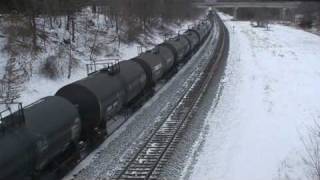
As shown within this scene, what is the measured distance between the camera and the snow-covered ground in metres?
17.1

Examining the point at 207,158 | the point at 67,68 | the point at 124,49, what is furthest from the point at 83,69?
the point at 207,158

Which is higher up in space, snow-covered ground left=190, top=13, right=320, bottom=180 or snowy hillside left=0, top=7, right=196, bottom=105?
snowy hillside left=0, top=7, right=196, bottom=105

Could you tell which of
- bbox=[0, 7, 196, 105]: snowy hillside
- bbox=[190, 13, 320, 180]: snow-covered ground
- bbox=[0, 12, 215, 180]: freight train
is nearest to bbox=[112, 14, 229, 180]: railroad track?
bbox=[190, 13, 320, 180]: snow-covered ground

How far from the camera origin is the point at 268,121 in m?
23.2

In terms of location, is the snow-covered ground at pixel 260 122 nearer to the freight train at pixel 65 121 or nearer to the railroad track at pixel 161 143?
the railroad track at pixel 161 143

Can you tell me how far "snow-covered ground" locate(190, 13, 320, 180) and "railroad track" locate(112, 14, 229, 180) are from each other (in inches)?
50.2

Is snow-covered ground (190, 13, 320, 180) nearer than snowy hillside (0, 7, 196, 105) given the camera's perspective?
Yes

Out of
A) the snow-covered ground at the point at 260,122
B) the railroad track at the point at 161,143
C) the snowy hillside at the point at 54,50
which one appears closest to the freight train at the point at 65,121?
the railroad track at the point at 161,143

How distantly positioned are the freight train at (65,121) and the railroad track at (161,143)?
6.54 feet

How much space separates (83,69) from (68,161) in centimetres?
1938

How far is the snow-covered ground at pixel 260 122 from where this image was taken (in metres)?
17.1

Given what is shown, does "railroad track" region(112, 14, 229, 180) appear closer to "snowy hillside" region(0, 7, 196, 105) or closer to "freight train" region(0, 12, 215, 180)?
"freight train" region(0, 12, 215, 180)

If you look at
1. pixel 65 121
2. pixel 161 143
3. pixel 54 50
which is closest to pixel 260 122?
pixel 161 143

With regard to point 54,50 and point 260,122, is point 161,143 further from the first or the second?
point 54,50
